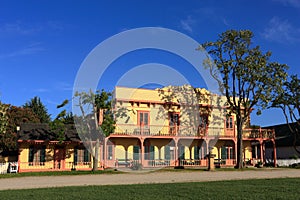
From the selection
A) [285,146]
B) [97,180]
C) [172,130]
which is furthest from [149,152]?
[285,146]

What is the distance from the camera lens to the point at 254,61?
92.7ft

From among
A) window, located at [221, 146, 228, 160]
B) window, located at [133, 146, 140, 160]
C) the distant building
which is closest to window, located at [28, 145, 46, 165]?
window, located at [133, 146, 140, 160]

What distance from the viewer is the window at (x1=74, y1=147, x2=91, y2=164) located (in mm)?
28078

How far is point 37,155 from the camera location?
27.0 m

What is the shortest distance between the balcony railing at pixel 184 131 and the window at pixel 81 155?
9.73 feet

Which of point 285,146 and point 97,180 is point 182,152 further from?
point 285,146

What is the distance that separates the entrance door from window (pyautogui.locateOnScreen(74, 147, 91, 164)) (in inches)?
37.4

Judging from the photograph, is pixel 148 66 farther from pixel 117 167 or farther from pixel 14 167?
pixel 14 167

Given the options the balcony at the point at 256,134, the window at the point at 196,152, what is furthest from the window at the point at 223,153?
the window at the point at 196,152

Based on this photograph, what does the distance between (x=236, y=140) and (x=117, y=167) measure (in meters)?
11.5

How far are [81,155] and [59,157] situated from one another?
1.73 meters

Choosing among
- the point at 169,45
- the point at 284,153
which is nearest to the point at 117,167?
the point at 169,45

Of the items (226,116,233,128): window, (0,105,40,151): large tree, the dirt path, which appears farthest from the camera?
(0,105,40,151): large tree

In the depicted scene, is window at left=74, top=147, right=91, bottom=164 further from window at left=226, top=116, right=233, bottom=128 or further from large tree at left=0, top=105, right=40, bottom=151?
window at left=226, top=116, right=233, bottom=128
